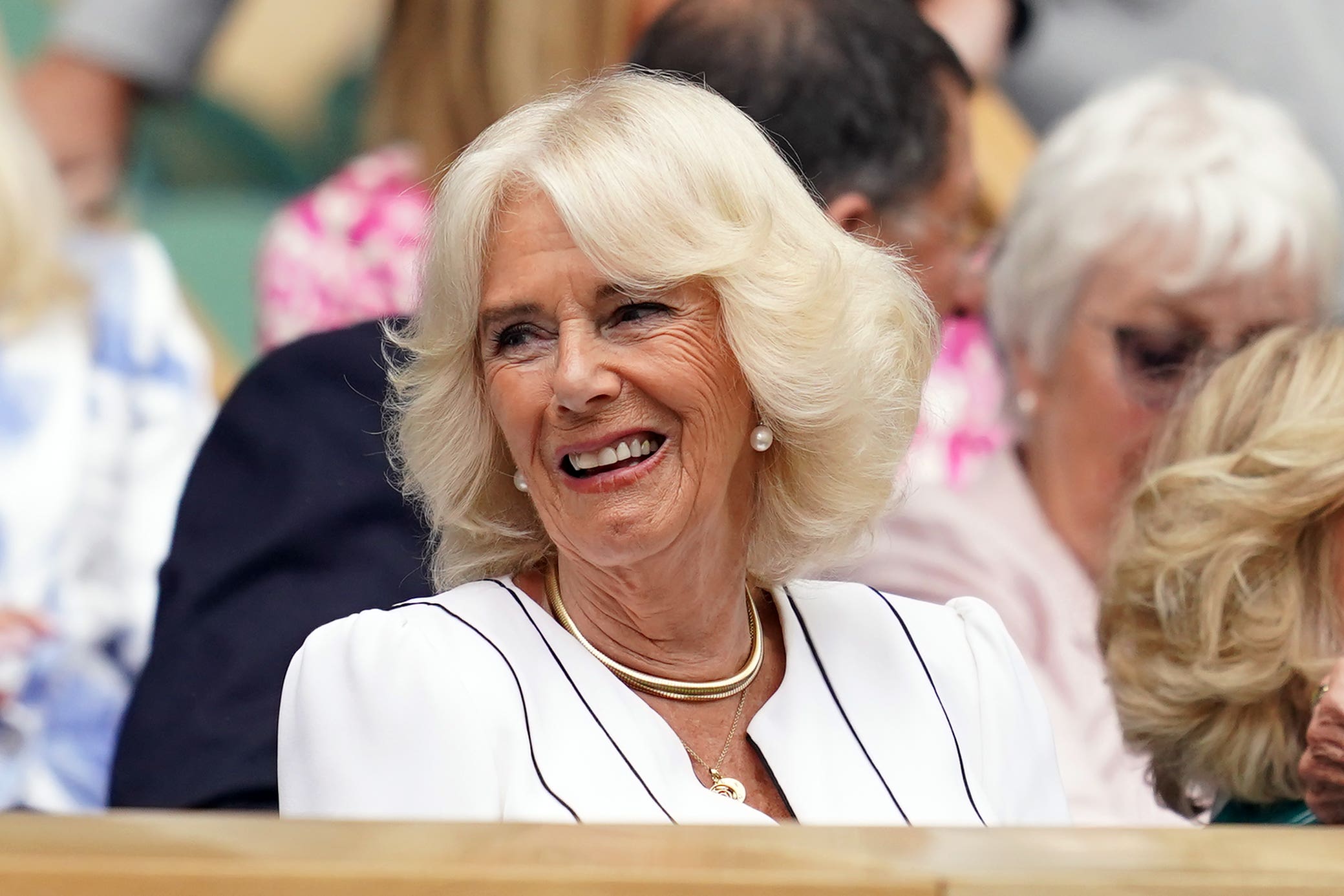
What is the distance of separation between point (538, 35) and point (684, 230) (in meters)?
1.83

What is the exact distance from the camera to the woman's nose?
4.96ft

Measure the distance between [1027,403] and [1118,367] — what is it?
205mm

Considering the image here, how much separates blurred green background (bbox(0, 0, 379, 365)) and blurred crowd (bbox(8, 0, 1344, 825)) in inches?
1.5

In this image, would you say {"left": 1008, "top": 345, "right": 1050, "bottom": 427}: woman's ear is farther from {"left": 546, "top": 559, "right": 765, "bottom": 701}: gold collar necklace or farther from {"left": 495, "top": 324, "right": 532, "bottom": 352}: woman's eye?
{"left": 495, "top": 324, "right": 532, "bottom": 352}: woman's eye

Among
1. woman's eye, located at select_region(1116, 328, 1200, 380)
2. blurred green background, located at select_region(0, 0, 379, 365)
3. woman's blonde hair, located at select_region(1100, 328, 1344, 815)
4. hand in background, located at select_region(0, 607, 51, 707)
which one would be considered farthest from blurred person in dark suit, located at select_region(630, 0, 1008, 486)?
hand in background, located at select_region(0, 607, 51, 707)

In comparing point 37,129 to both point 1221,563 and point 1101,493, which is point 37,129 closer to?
point 1101,493

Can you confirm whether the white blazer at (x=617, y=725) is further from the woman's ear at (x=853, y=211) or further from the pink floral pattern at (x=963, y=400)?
the pink floral pattern at (x=963, y=400)

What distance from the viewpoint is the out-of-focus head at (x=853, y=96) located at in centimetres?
261

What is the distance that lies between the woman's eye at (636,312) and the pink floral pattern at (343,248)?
1709 millimetres

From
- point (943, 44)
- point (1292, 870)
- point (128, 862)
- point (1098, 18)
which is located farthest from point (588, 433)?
point (1098, 18)

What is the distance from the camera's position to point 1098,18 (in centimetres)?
355

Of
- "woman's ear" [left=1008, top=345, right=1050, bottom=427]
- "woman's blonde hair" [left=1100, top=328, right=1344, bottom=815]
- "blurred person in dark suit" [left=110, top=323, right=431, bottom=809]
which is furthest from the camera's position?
"woman's ear" [left=1008, top=345, right=1050, bottom=427]

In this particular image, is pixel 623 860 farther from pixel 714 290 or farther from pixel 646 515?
pixel 714 290

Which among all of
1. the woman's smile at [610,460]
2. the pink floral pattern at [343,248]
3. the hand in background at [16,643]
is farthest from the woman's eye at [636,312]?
the pink floral pattern at [343,248]
